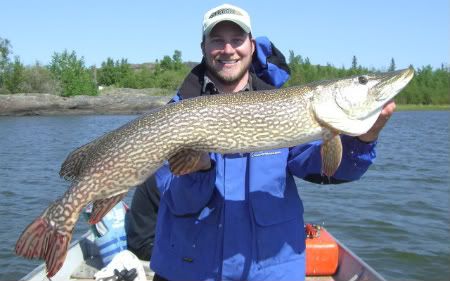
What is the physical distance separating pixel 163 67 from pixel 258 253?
249 feet

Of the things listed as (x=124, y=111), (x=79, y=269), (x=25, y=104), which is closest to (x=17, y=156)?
(x=79, y=269)

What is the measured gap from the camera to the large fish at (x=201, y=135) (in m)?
2.94

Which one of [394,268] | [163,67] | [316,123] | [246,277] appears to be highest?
[163,67]

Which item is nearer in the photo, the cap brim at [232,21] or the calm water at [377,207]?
the cap brim at [232,21]

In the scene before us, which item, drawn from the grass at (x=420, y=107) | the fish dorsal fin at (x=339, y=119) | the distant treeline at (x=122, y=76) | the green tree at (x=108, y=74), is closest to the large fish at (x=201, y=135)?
the fish dorsal fin at (x=339, y=119)

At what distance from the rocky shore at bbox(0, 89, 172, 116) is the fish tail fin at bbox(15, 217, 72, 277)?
4240 cm

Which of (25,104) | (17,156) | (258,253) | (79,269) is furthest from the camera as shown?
(25,104)

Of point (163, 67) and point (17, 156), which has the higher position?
point (163, 67)

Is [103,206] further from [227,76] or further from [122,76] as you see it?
[122,76]

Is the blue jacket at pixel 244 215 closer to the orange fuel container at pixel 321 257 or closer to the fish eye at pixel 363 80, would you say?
the fish eye at pixel 363 80

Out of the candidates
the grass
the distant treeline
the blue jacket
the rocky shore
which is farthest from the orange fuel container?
the grass

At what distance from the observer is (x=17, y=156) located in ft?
63.2

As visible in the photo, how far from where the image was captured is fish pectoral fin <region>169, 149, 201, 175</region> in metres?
2.95

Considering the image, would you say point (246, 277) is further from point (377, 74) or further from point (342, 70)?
point (342, 70)
